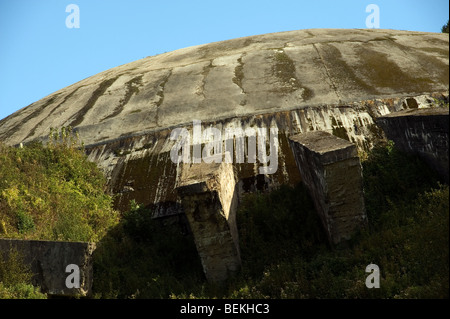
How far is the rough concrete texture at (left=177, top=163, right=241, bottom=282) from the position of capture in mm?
6625

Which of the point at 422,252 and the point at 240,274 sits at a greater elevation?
the point at 422,252

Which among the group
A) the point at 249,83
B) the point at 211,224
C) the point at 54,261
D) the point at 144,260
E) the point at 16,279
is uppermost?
the point at 249,83

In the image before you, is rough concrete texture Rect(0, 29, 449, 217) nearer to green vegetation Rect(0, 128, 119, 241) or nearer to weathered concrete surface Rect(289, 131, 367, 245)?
green vegetation Rect(0, 128, 119, 241)

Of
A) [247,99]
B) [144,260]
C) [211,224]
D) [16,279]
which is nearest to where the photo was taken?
[211,224]

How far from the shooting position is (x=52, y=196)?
8.95 metres

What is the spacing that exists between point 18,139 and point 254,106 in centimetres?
795

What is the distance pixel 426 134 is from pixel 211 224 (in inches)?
163

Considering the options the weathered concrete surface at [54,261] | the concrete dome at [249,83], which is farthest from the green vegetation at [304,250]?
the concrete dome at [249,83]

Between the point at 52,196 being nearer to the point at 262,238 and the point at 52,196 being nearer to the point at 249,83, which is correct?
the point at 262,238

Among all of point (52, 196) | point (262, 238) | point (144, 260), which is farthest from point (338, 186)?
point (52, 196)

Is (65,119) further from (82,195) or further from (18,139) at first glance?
(82,195)

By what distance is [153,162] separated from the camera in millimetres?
10078
